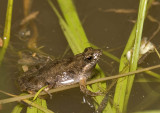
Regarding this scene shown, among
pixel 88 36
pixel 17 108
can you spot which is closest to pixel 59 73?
pixel 17 108

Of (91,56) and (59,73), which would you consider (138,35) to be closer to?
(91,56)

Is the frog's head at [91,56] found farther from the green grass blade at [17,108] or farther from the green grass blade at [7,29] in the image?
the green grass blade at [7,29]

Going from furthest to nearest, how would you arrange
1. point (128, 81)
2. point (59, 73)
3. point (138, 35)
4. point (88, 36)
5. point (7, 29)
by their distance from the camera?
point (88, 36) → point (7, 29) → point (59, 73) → point (128, 81) → point (138, 35)

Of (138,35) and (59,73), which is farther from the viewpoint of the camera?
(59,73)

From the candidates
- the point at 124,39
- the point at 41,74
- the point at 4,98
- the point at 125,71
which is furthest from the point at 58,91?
the point at 124,39

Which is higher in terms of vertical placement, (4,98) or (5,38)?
(5,38)

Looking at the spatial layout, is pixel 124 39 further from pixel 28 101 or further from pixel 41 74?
pixel 28 101

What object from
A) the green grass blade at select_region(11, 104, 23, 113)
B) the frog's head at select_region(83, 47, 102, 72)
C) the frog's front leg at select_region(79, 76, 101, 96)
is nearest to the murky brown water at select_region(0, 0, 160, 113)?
the green grass blade at select_region(11, 104, 23, 113)

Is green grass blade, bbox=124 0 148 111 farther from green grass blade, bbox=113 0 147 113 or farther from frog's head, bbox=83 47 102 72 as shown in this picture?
frog's head, bbox=83 47 102 72
